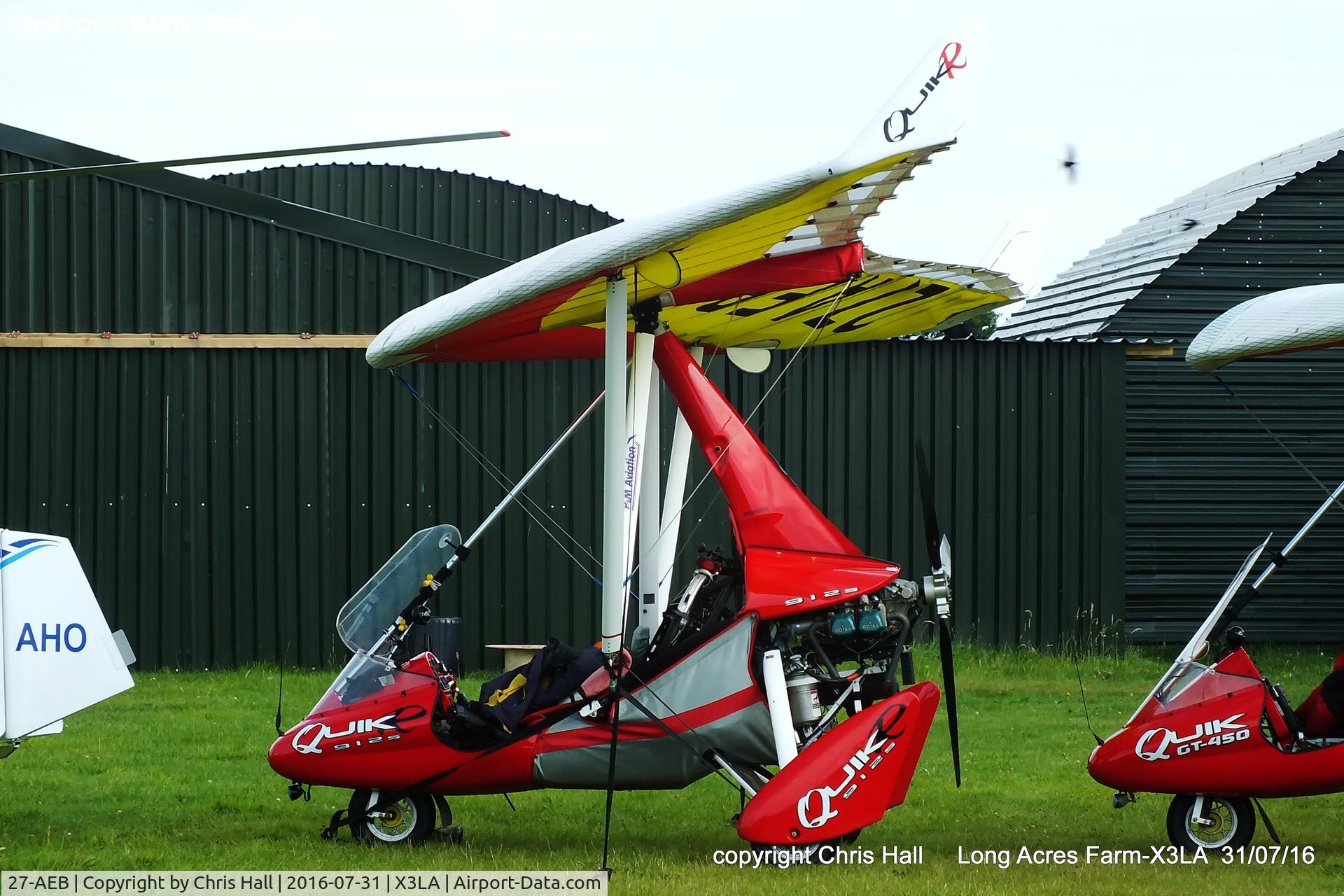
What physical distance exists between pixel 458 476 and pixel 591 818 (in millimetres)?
5762

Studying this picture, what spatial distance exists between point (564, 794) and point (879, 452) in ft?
19.0

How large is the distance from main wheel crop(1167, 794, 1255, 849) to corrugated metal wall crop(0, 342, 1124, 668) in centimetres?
649

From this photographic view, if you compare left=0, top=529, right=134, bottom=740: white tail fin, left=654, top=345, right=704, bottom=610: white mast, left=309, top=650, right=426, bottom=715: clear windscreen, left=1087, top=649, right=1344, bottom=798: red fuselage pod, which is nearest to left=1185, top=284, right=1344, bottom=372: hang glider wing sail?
left=1087, top=649, right=1344, bottom=798: red fuselage pod

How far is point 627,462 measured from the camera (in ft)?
22.3

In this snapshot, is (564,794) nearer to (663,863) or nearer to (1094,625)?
(663,863)

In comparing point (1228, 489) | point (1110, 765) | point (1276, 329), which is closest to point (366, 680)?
point (1110, 765)

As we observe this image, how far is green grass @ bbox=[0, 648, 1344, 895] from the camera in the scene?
650 centimetres

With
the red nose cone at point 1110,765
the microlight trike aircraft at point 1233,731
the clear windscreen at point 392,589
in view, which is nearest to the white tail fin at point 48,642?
the clear windscreen at point 392,589

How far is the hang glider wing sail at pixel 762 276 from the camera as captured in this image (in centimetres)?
607

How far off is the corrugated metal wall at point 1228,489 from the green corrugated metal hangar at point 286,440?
3.28 feet

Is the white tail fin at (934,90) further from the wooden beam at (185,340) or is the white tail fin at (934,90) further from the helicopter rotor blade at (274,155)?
the wooden beam at (185,340)

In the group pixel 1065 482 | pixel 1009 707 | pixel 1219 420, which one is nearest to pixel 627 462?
pixel 1009 707

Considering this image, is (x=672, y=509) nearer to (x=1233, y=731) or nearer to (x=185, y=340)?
(x=1233, y=731)

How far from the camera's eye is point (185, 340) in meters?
13.2
